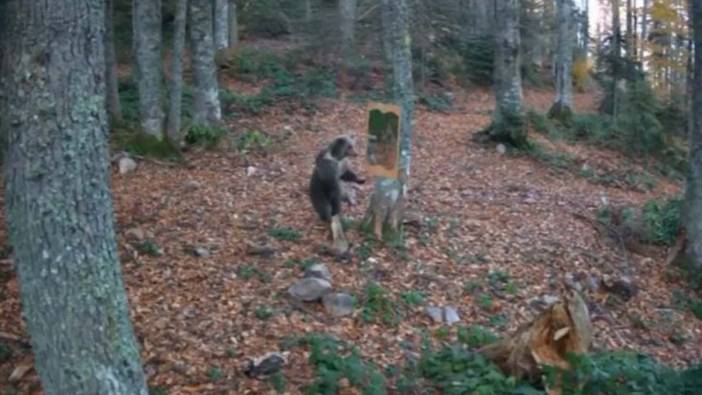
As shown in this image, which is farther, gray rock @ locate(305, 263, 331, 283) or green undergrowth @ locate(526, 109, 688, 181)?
green undergrowth @ locate(526, 109, 688, 181)

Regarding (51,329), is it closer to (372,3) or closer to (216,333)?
(216,333)

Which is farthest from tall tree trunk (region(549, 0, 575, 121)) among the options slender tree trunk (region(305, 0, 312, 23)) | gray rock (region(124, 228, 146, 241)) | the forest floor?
gray rock (region(124, 228, 146, 241))

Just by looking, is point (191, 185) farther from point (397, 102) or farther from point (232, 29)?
point (232, 29)

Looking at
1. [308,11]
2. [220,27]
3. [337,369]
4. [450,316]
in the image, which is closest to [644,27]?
[308,11]

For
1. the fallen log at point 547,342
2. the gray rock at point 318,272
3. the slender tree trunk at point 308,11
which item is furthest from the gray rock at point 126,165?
the slender tree trunk at point 308,11

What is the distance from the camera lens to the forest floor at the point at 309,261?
657 cm

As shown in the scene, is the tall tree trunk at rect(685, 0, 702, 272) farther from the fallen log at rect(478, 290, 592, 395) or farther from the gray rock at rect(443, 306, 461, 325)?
the fallen log at rect(478, 290, 592, 395)

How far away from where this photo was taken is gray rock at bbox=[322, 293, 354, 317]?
23.7ft

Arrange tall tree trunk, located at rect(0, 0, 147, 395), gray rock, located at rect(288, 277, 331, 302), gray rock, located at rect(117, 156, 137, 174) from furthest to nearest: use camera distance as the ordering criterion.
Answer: gray rock, located at rect(117, 156, 137, 174)
gray rock, located at rect(288, 277, 331, 302)
tall tree trunk, located at rect(0, 0, 147, 395)

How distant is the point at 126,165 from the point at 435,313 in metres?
5.68

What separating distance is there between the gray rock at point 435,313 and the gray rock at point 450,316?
0.15ft

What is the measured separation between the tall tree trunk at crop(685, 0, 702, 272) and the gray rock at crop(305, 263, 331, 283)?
5418 millimetres

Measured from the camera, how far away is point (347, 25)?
20.4 meters

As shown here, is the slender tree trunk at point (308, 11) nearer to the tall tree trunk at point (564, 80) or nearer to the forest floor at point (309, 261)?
the tall tree trunk at point (564, 80)
